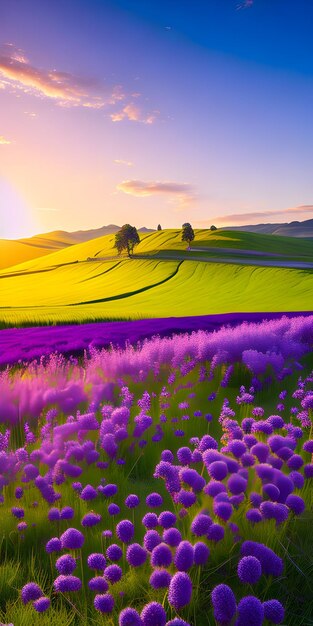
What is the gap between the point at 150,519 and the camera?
83.5 inches

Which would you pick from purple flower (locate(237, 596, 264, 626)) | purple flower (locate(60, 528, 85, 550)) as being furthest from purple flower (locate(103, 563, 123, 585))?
purple flower (locate(237, 596, 264, 626))

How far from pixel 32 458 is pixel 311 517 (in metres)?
1.91

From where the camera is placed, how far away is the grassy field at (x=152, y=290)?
968 inches

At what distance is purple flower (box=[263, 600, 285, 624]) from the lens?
155 centimetres

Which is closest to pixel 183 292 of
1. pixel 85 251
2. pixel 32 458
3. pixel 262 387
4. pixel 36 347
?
pixel 36 347

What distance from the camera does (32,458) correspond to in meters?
3.19

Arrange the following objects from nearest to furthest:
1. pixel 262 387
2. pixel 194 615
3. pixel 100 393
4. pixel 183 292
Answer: pixel 194 615
pixel 100 393
pixel 262 387
pixel 183 292

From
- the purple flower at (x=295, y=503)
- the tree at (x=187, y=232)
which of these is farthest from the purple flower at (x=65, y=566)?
the tree at (x=187, y=232)

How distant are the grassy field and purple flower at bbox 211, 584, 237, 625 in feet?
57.1

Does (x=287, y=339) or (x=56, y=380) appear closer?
(x=56, y=380)

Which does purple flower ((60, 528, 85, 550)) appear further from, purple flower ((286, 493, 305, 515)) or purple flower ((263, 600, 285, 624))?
purple flower ((286, 493, 305, 515))

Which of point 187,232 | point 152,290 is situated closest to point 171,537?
point 152,290

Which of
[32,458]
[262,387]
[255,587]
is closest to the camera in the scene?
[255,587]

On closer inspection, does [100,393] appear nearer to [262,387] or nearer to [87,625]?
[262,387]
